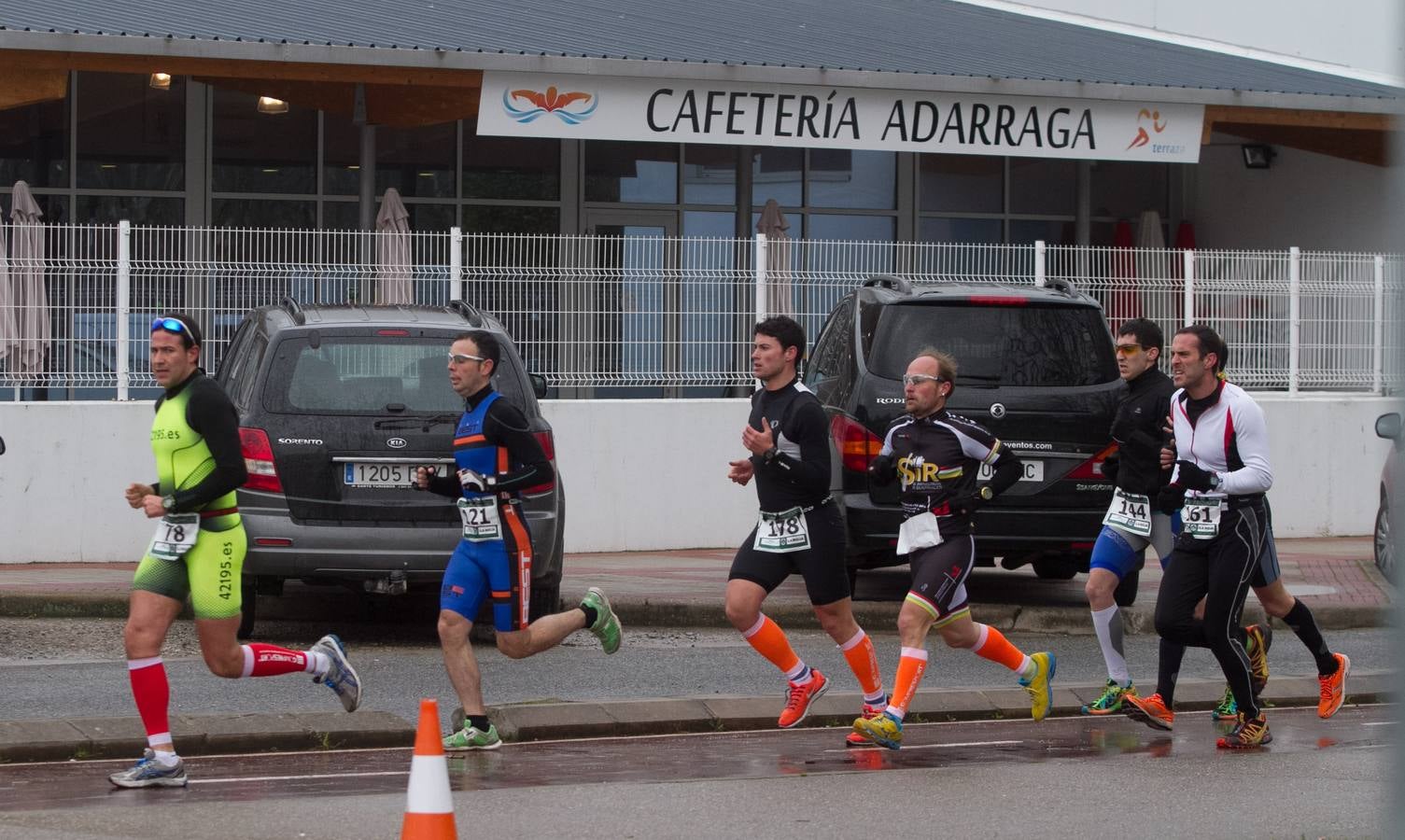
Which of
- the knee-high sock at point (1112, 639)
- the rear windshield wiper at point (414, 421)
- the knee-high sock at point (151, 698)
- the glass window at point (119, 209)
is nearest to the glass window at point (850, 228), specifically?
the glass window at point (119, 209)

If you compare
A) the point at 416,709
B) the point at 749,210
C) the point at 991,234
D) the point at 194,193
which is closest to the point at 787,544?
the point at 416,709

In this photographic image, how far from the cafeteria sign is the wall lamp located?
4022 mm

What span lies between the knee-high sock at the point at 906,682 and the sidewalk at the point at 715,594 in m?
3.90

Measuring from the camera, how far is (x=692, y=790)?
7.04 metres

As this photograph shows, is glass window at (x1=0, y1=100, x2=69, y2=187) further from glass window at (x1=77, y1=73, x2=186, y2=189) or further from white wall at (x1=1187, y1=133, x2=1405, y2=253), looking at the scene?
white wall at (x1=1187, y1=133, x2=1405, y2=253)

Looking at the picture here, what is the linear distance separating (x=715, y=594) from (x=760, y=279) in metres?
4.22

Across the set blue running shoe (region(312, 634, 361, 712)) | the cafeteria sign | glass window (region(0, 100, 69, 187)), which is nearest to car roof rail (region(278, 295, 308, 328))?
blue running shoe (region(312, 634, 361, 712))

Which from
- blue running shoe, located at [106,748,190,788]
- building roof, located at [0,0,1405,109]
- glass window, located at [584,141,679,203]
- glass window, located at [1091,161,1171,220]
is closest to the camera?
blue running shoe, located at [106,748,190,788]

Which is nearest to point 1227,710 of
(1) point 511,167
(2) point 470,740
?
(2) point 470,740

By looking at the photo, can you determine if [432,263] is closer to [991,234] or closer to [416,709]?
[416,709]

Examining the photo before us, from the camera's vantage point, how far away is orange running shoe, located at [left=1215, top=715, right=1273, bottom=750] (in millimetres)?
8156

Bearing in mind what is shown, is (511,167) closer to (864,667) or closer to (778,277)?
(778,277)

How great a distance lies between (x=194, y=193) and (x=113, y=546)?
26.6 ft

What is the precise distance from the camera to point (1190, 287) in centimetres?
1731
